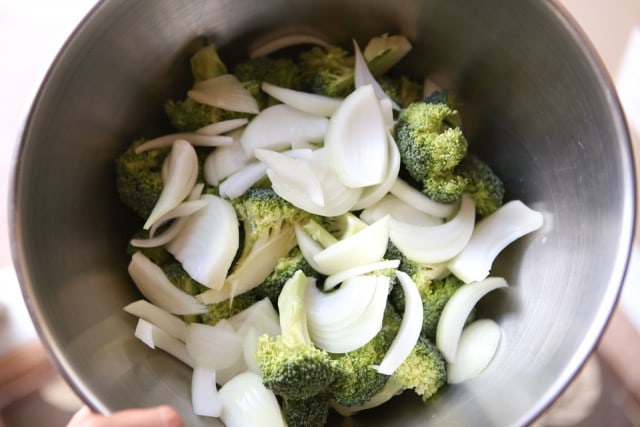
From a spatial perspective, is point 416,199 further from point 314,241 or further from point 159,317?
point 159,317

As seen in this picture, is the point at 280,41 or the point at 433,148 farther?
the point at 280,41

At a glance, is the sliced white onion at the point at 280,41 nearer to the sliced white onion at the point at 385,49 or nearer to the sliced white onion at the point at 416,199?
the sliced white onion at the point at 385,49

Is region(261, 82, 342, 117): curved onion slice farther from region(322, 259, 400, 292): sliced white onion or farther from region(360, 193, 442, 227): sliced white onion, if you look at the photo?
region(322, 259, 400, 292): sliced white onion

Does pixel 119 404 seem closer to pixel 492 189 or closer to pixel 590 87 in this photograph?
pixel 492 189

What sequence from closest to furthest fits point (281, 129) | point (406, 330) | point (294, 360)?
point (294, 360)
point (406, 330)
point (281, 129)

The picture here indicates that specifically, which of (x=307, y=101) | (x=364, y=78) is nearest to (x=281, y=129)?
(x=307, y=101)

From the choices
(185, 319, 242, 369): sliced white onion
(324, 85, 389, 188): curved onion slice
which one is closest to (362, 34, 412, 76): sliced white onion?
(324, 85, 389, 188): curved onion slice

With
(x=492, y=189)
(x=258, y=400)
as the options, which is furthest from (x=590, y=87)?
(x=258, y=400)
